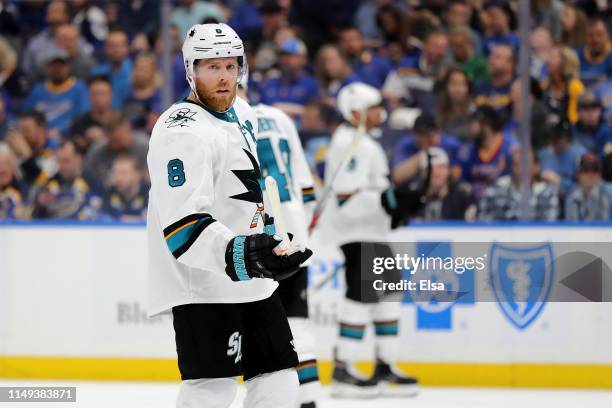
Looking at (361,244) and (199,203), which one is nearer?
(199,203)

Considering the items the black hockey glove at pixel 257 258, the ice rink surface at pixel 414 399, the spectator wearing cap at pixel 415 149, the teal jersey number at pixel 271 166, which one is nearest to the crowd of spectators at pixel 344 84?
the spectator wearing cap at pixel 415 149

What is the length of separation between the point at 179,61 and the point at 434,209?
2140mm

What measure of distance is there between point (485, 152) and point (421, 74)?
2.55 feet

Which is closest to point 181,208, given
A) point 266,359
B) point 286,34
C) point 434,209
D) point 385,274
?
point 266,359

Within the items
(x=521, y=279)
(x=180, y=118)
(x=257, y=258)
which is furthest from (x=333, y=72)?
(x=257, y=258)

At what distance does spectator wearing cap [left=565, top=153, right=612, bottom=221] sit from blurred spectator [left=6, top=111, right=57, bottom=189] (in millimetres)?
3309

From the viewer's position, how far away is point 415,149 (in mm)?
7219

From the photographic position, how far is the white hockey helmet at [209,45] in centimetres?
317

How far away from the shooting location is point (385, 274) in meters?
4.67

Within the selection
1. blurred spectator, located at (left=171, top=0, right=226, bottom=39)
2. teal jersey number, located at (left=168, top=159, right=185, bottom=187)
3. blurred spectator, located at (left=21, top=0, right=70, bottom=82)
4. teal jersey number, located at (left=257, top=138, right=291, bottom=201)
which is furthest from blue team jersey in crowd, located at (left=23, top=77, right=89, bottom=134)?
teal jersey number, located at (left=168, top=159, right=185, bottom=187)

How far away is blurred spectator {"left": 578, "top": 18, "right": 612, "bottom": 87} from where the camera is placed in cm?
698

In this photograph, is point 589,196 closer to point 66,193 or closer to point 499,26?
point 499,26

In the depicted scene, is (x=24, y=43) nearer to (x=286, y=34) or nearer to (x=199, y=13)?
(x=199, y=13)

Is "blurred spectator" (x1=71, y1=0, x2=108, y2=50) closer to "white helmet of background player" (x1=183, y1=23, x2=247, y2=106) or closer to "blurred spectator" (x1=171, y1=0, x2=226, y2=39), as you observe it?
"blurred spectator" (x1=171, y1=0, x2=226, y2=39)
